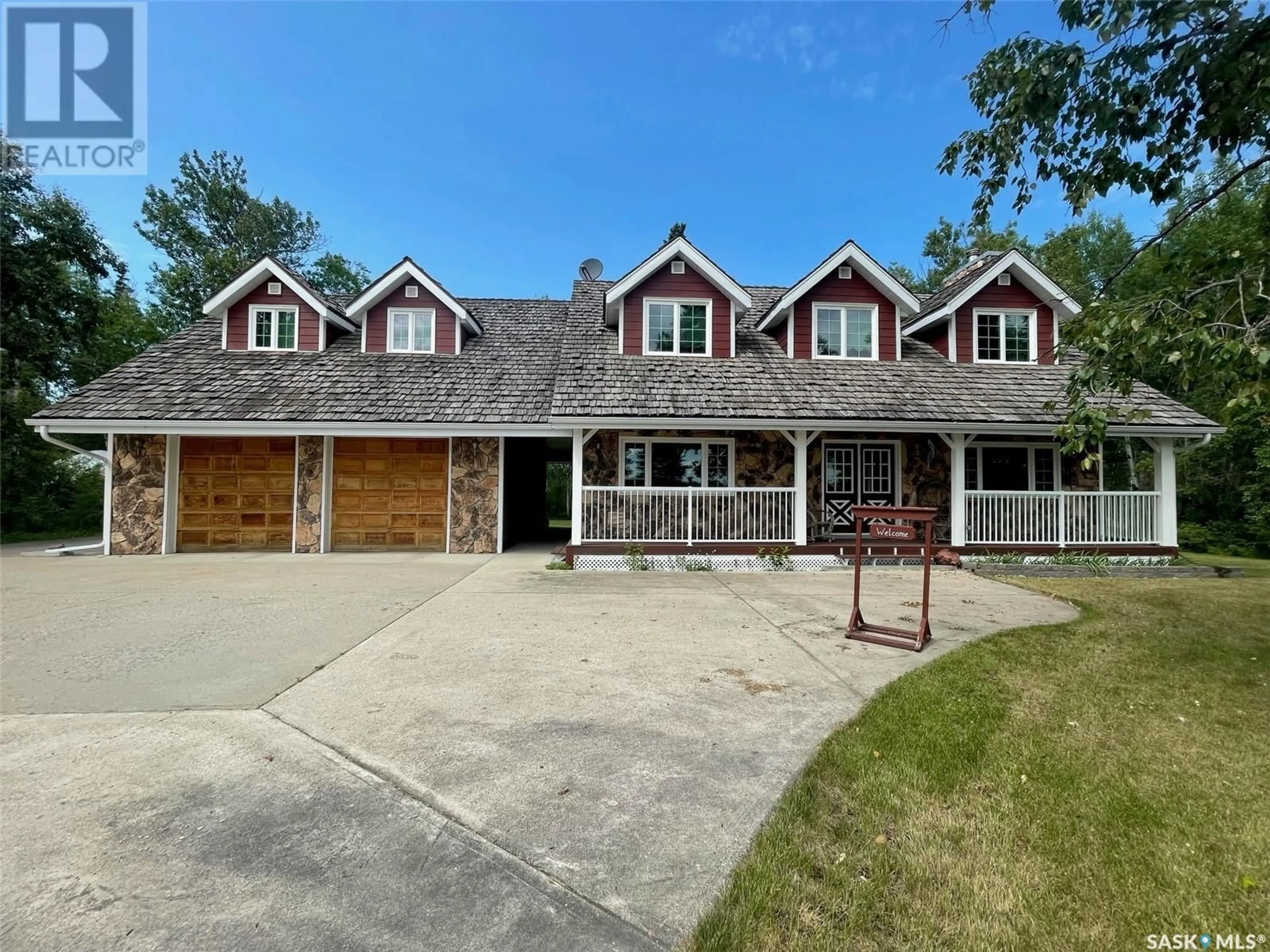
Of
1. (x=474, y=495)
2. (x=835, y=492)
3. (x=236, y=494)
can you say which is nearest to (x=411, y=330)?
(x=474, y=495)

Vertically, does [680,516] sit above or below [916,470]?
below

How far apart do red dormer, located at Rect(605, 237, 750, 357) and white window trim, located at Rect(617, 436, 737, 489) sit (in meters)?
1.94

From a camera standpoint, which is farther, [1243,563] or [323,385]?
[1243,563]

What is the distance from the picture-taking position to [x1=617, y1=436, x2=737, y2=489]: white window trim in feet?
38.8

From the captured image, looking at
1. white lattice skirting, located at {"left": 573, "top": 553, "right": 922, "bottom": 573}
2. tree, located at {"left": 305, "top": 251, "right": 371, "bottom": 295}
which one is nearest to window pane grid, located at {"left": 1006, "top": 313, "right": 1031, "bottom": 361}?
white lattice skirting, located at {"left": 573, "top": 553, "right": 922, "bottom": 573}

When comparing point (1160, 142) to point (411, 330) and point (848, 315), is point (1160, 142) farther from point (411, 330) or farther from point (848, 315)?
point (411, 330)

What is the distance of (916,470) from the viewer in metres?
12.4

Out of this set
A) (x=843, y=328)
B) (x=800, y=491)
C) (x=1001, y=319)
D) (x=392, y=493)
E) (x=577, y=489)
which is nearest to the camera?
(x=577, y=489)

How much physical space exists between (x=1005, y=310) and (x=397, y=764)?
15.0 metres

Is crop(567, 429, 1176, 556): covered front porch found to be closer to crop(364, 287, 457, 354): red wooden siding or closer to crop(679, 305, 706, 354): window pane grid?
crop(679, 305, 706, 354): window pane grid

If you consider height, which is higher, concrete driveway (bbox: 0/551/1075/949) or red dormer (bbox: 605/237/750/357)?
red dormer (bbox: 605/237/750/357)

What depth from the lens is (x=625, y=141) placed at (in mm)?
18781

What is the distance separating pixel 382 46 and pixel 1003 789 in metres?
14.6

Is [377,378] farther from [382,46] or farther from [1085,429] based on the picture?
[1085,429]
